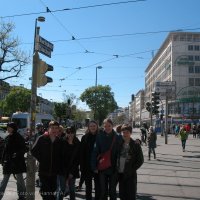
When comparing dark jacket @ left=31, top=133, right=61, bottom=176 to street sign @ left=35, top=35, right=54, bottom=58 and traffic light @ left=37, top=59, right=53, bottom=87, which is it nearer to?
traffic light @ left=37, top=59, right=53, bottom=87

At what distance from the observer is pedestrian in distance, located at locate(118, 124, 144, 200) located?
7.08 metres

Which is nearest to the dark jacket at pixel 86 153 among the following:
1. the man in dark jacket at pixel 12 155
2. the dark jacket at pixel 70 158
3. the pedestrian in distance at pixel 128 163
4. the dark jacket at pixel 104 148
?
the dark jacket at pixel 70 158

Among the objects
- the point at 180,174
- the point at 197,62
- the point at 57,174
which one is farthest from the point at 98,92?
the point at 57,174

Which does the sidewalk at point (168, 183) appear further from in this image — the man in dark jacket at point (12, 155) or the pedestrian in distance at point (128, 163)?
the man in dark jacket at point (12, 155)

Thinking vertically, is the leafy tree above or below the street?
above

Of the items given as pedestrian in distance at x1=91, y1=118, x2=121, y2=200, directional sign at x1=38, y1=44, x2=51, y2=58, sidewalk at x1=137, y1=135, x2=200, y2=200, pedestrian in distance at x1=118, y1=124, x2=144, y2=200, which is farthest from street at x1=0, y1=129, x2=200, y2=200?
directional sign at x1=38, y1=44, x2=51, y2=58

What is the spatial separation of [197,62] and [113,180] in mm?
94663

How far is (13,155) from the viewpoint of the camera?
814cm

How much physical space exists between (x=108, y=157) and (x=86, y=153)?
2.02 feet

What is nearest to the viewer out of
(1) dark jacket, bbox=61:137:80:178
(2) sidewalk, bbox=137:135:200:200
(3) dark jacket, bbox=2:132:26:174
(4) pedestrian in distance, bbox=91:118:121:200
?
(1) dark jacket, bbox=61:137:80:178

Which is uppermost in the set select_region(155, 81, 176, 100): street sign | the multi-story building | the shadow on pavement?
the multi-story building

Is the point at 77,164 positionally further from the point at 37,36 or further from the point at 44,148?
the point at 37,36

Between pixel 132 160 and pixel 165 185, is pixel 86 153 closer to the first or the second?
pixel 132 160

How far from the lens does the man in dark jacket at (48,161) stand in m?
6.63
